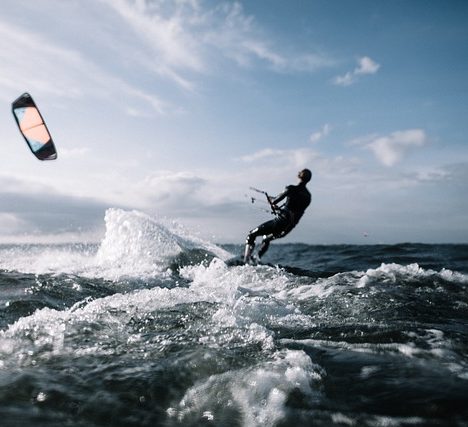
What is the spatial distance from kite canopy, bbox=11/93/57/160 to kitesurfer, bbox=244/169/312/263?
7.42 metres

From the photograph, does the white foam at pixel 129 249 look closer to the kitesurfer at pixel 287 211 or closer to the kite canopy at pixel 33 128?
the kitesurfer at pixel 287 211

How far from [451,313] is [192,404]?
16.5 ft

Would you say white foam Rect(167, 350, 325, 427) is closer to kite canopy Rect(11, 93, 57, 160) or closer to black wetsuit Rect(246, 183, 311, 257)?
kite canopy Rect(11, 93, 57, 160)

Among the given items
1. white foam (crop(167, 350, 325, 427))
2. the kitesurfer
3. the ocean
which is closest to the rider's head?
the kitesurfer

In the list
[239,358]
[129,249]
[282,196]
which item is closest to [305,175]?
[282,196]

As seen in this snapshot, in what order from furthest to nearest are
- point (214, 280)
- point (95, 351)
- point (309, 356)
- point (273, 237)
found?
point (273, 237), point (214, 280), point (95, 351), point (309, 356)

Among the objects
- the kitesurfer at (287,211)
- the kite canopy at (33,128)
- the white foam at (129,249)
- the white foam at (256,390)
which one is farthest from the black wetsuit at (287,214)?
the white foam at (256,390)

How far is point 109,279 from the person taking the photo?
11.1m

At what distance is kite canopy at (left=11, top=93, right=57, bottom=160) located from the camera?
27.5 feet

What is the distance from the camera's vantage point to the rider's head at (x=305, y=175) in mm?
13719

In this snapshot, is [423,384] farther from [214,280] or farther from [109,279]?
[109,279]

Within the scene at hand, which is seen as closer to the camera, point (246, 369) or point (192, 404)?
point (192, 404)

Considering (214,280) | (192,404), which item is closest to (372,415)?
(192,404)

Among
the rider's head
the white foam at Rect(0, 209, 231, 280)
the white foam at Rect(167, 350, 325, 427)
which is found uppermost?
the rider's head
